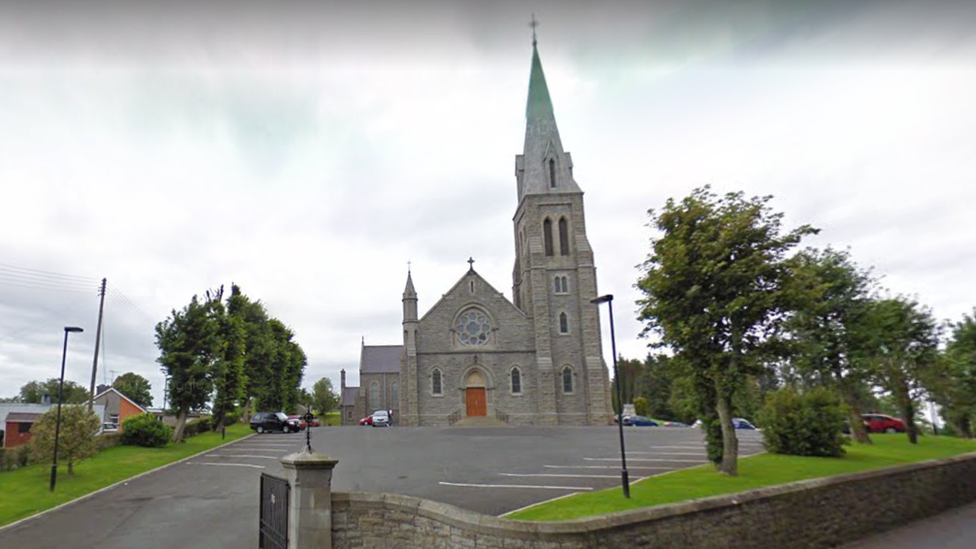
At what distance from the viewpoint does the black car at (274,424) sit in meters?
37.7

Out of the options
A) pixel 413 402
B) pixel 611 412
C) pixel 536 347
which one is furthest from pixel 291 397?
pixel 611 412

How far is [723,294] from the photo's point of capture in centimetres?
1482

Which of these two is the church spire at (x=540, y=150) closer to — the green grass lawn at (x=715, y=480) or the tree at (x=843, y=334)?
the tree at (x=843, y=334)

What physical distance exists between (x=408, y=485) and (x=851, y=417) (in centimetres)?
2036

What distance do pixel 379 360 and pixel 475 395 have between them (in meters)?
23.7

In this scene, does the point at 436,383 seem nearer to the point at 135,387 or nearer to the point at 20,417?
the point at 20,417

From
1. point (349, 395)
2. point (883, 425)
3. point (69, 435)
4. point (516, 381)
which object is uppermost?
point (516, 381)

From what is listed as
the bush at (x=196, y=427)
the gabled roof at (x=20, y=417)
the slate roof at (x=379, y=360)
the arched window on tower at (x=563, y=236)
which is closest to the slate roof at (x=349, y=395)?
the slate roof at (x=379, y=360)

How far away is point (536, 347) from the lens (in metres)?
45.0

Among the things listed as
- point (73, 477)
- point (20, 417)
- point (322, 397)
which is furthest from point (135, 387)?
point (73, 477)

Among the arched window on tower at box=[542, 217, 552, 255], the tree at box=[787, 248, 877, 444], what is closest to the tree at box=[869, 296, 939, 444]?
the tree at box=[787, 248, 877, 444]

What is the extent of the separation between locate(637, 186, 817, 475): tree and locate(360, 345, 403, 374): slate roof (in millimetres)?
50886

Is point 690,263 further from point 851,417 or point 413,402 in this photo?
point 413,402

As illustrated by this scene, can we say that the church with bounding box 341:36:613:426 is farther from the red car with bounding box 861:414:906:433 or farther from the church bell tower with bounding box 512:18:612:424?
the red car with bounding box 861:414:906:433
